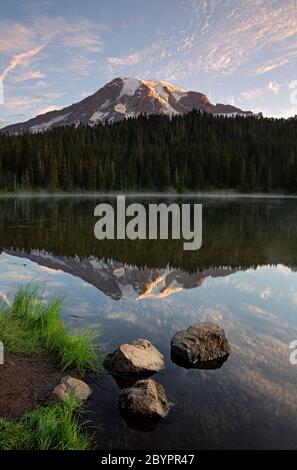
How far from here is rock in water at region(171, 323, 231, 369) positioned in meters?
10.7

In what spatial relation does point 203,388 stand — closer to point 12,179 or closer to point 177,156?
point 12,179

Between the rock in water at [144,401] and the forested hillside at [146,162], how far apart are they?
126 m

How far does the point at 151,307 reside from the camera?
15.6 metres

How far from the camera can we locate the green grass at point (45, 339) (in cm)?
1005

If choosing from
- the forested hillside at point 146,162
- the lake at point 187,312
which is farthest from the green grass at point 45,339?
the forested hillside at point 146,162

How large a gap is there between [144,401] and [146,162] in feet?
495

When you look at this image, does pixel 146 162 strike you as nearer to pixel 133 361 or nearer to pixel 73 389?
pixel 133 361

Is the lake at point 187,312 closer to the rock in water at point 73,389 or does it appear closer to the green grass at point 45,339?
the rock in water at point 73,389

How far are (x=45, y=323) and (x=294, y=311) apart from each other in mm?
8924

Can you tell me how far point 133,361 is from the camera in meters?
9.88

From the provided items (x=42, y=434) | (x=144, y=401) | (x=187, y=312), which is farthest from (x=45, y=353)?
(x=187, y=312)

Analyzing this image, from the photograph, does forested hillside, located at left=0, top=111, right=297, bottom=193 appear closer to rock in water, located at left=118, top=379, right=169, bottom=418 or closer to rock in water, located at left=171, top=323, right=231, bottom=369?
rock in water, located at left=171, top=323, right=231, bottom=369

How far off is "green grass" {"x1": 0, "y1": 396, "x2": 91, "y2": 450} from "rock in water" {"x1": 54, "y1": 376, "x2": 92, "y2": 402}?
0.85m

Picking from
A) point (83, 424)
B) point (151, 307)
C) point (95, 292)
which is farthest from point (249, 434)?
point (95, 292)
